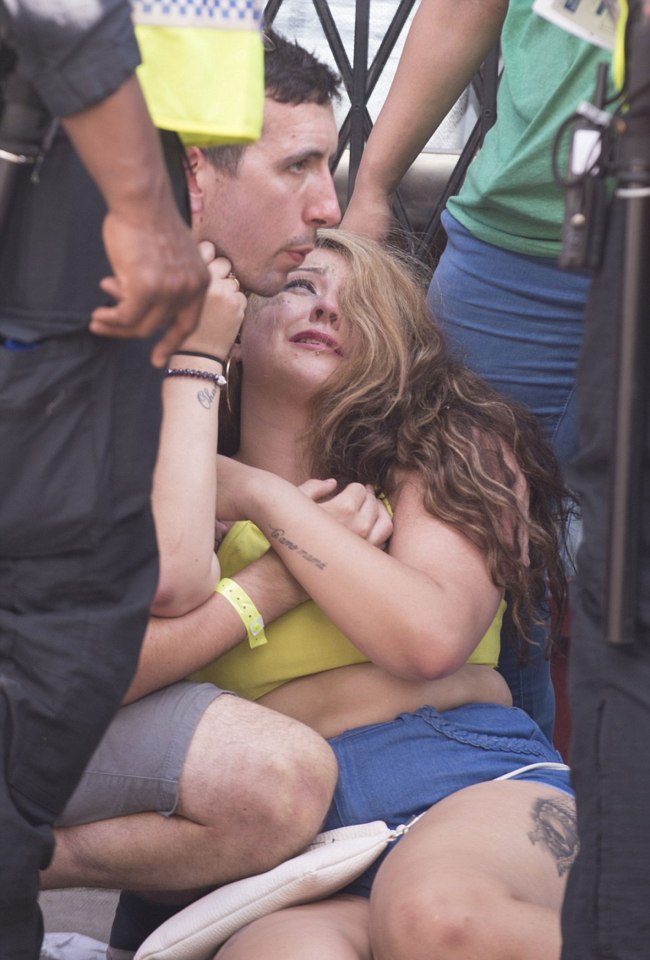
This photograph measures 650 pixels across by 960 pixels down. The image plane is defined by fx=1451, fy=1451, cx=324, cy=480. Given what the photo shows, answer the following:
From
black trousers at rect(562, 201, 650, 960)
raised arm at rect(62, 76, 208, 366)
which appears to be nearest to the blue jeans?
black trousers at rect(562, 201, 650, 960)

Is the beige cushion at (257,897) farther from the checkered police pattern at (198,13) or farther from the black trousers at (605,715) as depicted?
the checkered police pattern at (198,13)

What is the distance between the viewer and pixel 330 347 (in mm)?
2695

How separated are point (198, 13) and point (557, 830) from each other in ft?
4.22

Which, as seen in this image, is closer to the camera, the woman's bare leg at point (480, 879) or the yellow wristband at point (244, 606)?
the woman's bare leg at point (480, 879)

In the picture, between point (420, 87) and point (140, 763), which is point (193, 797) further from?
point (420, 87)

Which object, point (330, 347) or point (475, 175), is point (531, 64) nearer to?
point (475, 175)

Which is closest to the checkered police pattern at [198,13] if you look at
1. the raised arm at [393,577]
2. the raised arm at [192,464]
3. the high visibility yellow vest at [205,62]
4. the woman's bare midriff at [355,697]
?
the high visibility yellow vest at [205,62]

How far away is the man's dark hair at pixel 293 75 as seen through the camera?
2.44 m

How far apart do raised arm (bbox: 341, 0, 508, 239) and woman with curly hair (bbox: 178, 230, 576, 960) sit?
0.19 metres

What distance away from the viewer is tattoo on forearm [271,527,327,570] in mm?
2322

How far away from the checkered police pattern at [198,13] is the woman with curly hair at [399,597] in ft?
3.21

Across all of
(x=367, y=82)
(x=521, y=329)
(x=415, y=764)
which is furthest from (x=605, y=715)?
(x=367, y=82)

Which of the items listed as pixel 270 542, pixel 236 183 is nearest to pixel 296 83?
pixel 236 183

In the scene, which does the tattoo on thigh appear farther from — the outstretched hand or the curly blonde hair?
the outstretched hand
